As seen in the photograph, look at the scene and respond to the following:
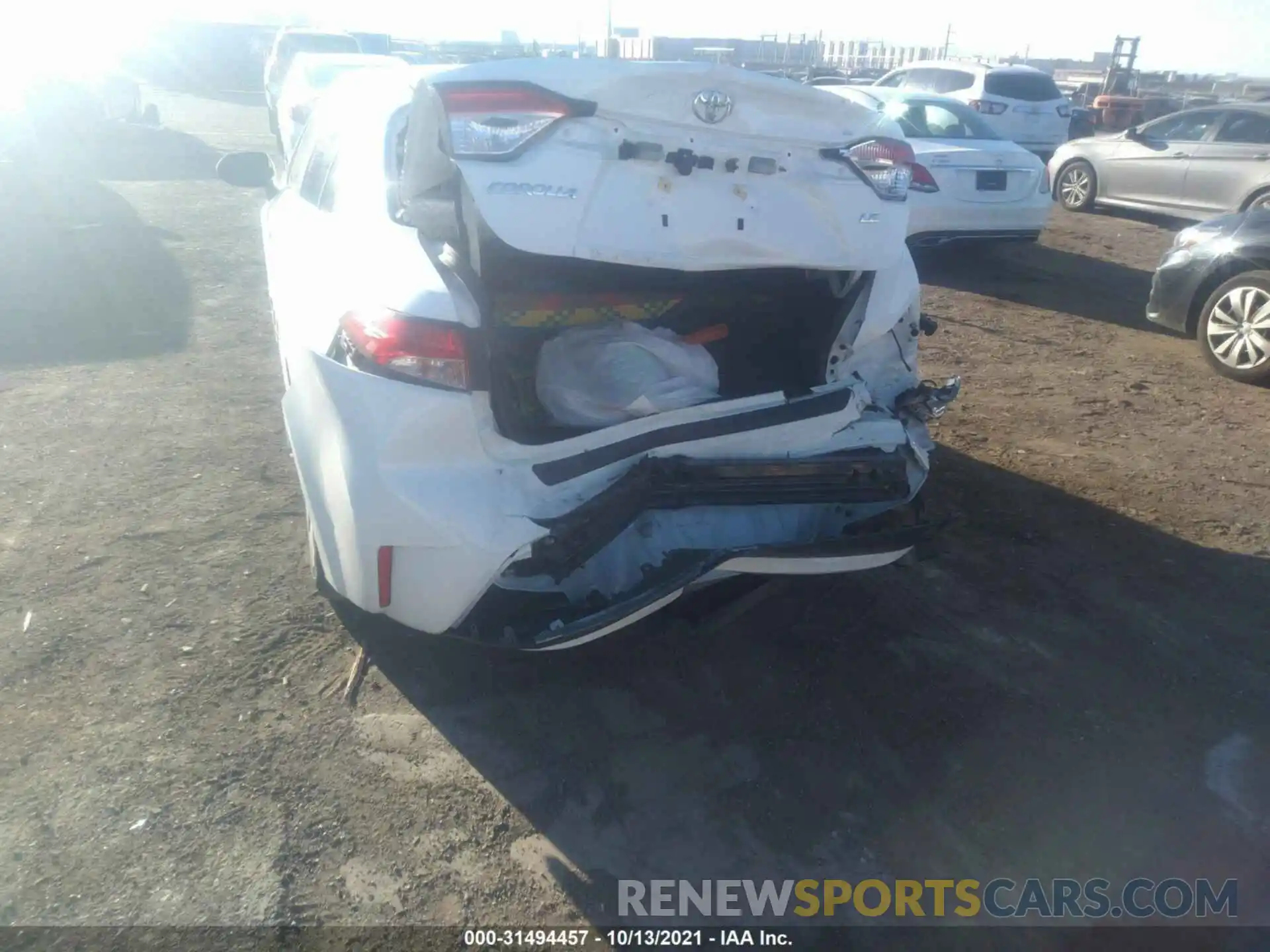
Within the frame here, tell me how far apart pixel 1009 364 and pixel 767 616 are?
12.6 feet

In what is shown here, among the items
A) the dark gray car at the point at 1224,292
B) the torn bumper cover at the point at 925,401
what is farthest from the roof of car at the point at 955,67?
the torn bumper cover at the point at 925,401

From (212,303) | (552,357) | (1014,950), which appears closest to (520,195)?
(552,357)

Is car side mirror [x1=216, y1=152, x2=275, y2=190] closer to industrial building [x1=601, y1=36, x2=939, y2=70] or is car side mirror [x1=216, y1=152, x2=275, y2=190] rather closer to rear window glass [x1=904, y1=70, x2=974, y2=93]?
industrial building [x1=601, y1=36, x2=939, y2=70]

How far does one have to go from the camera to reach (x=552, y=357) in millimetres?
3303

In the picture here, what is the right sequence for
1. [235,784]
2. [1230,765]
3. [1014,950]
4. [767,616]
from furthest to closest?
[767,616] < [1230,765] < [235,784] < [1014,950]

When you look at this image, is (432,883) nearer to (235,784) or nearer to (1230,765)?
(235,784)

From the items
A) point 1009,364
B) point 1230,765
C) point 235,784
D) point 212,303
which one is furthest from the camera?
point 212,303

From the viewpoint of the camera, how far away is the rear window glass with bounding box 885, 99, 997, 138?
9445 millimetres

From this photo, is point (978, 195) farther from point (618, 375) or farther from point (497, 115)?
point (497, 115)

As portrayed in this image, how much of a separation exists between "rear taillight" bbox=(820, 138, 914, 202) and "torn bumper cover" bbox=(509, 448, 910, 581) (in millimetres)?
865

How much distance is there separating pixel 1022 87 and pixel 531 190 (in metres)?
15.5

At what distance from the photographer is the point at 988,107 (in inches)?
600

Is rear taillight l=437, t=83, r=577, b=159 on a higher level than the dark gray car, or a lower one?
higher

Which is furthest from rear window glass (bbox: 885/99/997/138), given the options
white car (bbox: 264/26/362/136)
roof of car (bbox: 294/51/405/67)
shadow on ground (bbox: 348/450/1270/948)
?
white car (bbox: 264/26/362/136)
